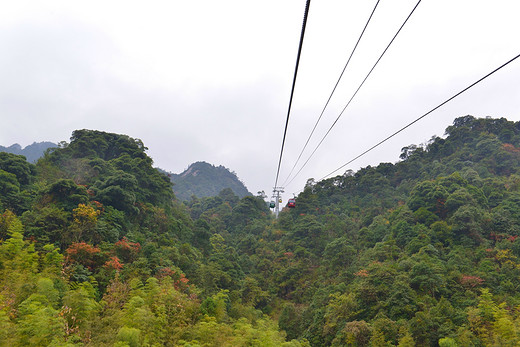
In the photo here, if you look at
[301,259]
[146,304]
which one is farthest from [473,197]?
[146,304]

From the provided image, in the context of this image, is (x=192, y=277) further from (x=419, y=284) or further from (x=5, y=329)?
(x=419, y=284)

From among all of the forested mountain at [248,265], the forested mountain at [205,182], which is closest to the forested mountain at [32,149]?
the forested mountain at [205,182]

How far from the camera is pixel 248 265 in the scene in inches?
1127

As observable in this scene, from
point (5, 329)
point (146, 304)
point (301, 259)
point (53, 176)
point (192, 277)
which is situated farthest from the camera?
point (301, 259)

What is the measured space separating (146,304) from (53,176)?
47.9 feet

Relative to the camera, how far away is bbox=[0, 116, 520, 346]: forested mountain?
30.6 feet

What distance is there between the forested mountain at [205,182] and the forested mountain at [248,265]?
163 feet

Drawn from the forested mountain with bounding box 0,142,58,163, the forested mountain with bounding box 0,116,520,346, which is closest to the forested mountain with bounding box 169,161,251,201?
the forested mountain with bounding box 0,142,58,163

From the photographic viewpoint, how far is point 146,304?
411 inches

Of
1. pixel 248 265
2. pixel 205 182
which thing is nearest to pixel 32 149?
pixel 205 182

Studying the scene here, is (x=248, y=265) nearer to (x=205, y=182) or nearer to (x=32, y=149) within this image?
(x=205, y=182)

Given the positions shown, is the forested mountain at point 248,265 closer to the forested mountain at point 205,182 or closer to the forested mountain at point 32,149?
the forested mountain at point 205,182

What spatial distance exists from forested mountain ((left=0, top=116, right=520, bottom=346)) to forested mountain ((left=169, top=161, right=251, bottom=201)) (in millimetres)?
49561

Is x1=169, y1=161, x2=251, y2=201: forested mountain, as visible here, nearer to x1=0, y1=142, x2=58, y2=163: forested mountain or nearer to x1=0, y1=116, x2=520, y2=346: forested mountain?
x1=0, y1=142, x2=58, y2=163: forested mountain
